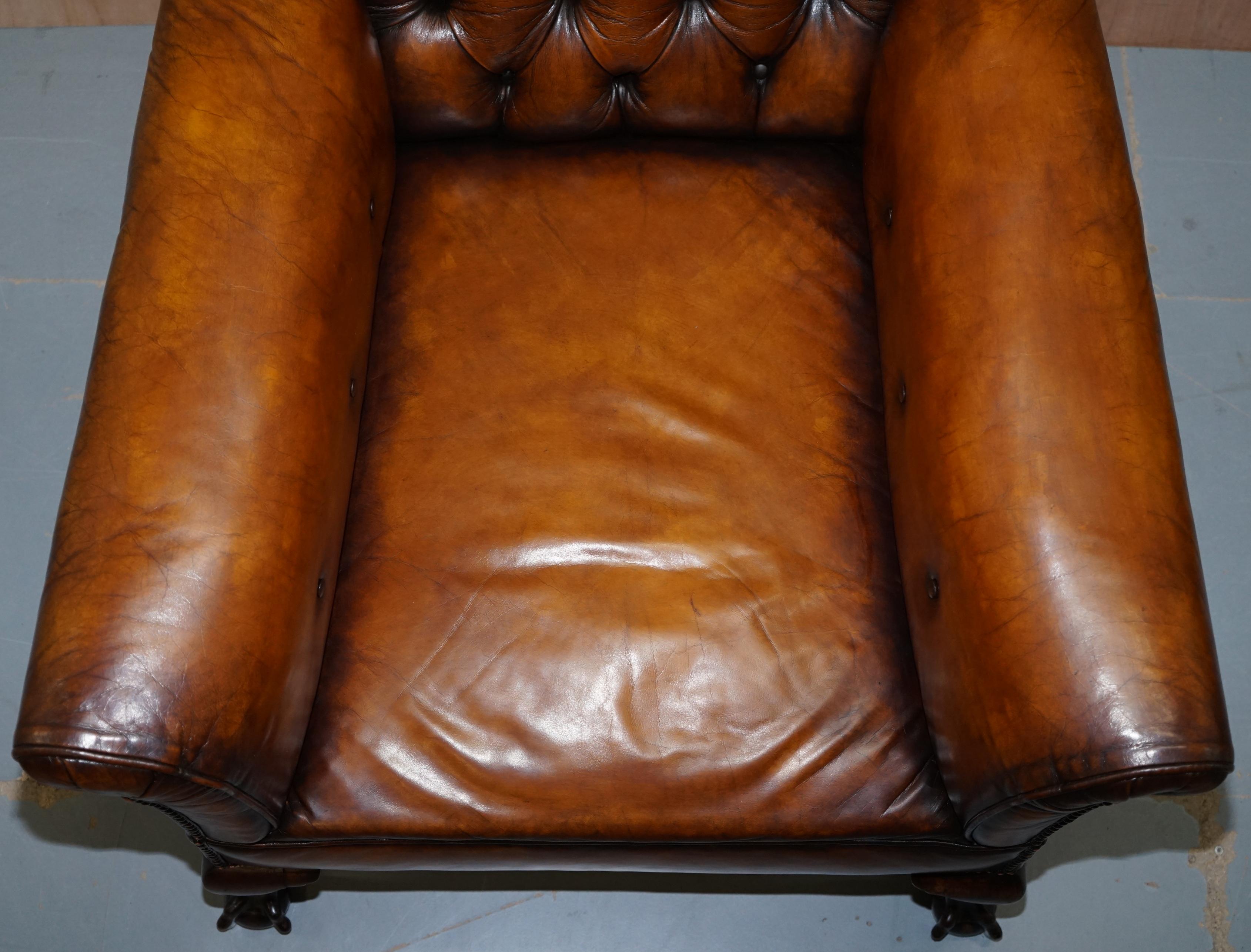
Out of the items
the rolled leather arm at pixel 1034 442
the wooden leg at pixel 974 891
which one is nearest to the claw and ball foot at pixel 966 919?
the wooden leg at pixel 974 891

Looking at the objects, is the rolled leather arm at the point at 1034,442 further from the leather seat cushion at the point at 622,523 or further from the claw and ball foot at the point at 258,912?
the claw and ball foot at the point at 258,912

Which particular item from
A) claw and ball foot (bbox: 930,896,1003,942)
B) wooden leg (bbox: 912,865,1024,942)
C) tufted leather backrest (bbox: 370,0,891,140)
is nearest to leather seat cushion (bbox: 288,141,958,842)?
tufted leather backrest (bbox: 370,0,891,140)

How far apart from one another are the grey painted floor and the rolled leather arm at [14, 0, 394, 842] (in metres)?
0.54

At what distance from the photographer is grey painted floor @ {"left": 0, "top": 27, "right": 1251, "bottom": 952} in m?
1.60

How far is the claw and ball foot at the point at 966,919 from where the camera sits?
154 centimetres

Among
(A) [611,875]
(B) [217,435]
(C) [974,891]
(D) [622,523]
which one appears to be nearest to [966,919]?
(C) [974,891]

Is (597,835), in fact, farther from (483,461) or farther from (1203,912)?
(1203,912)

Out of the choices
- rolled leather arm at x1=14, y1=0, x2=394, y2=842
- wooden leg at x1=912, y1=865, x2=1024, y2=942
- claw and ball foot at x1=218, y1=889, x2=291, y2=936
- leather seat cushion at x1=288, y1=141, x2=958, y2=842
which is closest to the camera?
rolled leather arm at x1=14, y1=0, x2=394, y2=842

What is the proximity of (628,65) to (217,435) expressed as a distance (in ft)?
2.46

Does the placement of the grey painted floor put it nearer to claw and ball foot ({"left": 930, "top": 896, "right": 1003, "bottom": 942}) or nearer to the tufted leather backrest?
claw and ball foot ({"left": 930, "top": 896, "right": 1003, "bottom": 942})

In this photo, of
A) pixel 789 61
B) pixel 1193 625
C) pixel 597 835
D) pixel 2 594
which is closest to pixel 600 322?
pixel 789 61

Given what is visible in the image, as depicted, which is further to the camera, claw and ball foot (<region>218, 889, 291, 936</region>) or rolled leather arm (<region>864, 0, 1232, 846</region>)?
claw and ball foot (<region>218, 889, 291, 936</region>)

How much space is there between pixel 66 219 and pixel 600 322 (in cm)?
123

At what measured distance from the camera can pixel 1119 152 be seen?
4.02 ft
